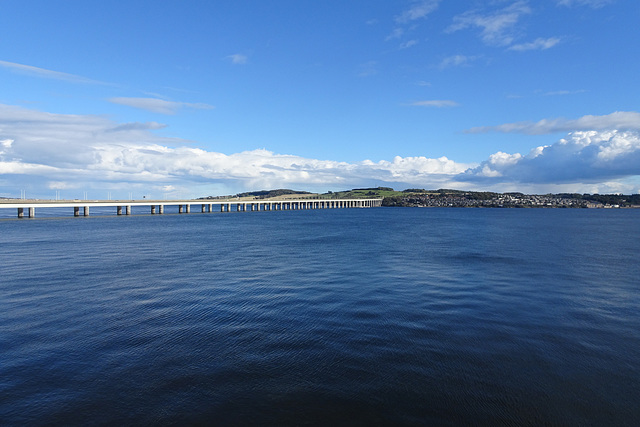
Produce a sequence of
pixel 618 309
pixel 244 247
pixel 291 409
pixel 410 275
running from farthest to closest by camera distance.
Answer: pixel 244 247 → pixel 410 275 → pixel 618 309 → pixel 291 409

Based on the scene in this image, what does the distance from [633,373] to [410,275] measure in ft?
60.9

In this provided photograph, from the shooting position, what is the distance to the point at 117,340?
16.1 meters

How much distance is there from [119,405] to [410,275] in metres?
25.0

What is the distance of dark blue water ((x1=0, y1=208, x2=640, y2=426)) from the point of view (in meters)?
10.9

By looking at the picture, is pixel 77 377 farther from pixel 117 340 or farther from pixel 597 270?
pixel 597 270

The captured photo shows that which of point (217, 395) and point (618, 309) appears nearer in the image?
point (217, 395)

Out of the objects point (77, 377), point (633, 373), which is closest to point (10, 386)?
point (77, 377)

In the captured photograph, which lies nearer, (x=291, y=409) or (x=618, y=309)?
(x=291, y=409)

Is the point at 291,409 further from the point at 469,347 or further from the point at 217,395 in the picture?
the point at 469,347

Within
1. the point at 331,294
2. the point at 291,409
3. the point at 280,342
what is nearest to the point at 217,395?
the point at 291,409

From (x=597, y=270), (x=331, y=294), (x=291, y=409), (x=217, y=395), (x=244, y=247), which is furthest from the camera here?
(x=244, y=247)

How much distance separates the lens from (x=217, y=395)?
1155 centimetres

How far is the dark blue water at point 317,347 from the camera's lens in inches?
430

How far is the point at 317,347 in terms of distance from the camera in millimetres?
15492
